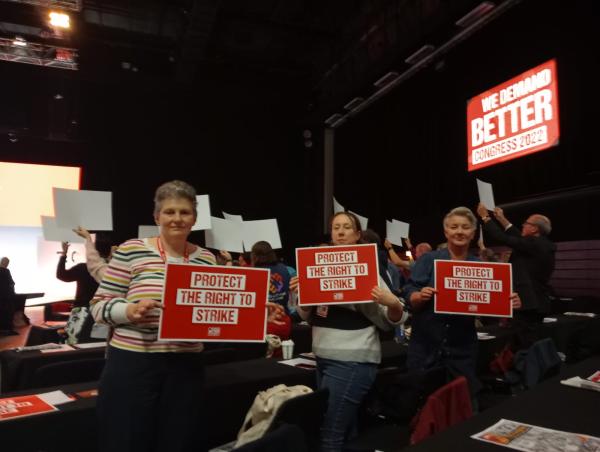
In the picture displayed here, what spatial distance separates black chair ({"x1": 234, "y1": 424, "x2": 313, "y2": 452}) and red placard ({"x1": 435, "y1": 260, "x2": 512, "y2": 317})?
4.28 ft

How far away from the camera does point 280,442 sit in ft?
3.82

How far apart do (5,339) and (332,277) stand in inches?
293

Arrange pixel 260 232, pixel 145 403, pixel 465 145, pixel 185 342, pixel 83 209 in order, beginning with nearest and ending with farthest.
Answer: pixel 145 403, pixel 185 342, pixel 83 209, pixel 260 232, pixel 465 145

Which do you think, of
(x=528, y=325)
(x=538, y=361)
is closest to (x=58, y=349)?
(x=538, y=361)

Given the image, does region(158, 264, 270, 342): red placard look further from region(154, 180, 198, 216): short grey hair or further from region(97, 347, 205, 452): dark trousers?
region(154, 180, 198, 216): short grey hair

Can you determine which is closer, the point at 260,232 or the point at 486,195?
the point at 486,195

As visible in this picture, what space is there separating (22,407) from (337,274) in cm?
139

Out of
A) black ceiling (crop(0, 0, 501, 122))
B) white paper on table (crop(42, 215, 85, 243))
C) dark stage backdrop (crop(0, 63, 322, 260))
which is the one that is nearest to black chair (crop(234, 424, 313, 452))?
white paper on table (crop(42, 215, 85, 243))

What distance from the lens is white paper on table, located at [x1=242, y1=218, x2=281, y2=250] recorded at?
4199 mm

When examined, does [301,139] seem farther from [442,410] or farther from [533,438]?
[533,438]

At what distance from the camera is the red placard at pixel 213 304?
1585 millimetres

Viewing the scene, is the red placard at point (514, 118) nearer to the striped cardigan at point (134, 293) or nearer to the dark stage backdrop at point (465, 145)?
the dark stage backdrop at point (465, 145)

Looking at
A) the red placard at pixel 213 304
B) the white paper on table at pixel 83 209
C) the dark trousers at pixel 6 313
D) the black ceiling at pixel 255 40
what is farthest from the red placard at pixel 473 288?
the dark trousers at pixel 6 313

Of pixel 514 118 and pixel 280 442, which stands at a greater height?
pixel 514 118
